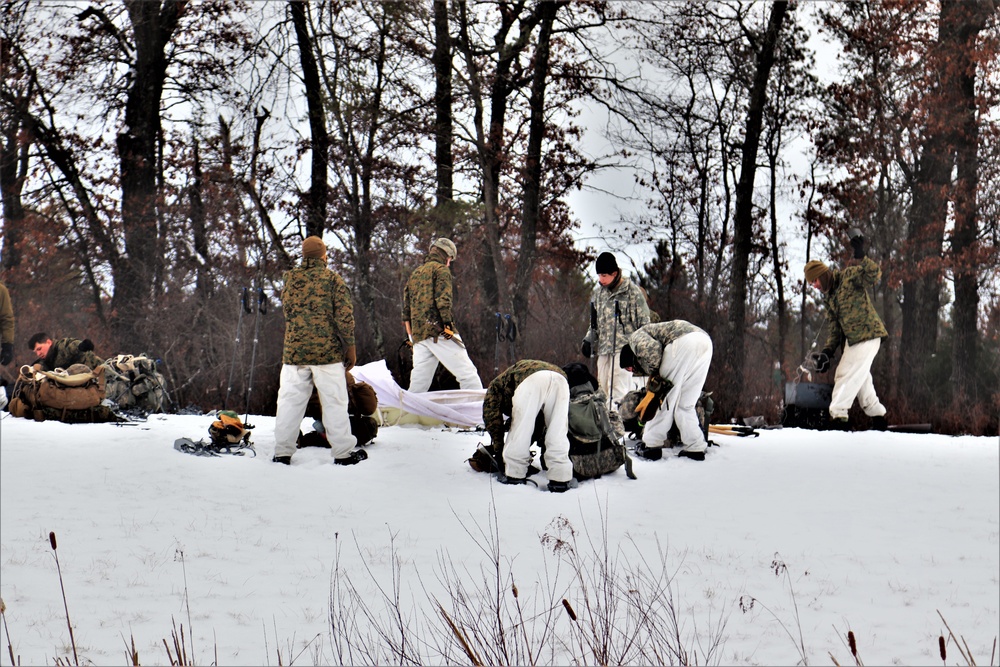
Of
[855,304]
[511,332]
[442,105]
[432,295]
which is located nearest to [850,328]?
[855,304]

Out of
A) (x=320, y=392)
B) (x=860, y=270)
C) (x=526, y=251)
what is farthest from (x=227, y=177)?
(x=860, y=270)

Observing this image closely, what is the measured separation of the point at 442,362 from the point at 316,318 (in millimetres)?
1643

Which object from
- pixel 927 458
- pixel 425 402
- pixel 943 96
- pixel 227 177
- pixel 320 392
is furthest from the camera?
pixel 227 177

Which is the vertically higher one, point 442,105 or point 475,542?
point 442,105

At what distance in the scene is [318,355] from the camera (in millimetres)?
5715

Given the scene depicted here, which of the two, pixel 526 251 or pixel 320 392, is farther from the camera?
pixel 526 251

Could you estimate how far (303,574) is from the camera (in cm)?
384

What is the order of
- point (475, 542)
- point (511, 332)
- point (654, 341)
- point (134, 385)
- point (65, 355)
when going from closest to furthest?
point (475, 542) → point (654, 341) → point (65, 355) → point (134, 385) → point (511, 332)

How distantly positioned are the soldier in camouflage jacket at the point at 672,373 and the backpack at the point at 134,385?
14.4ft

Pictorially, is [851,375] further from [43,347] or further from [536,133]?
[43,347]

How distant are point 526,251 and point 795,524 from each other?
647cm

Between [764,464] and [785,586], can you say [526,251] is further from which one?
[785,586]

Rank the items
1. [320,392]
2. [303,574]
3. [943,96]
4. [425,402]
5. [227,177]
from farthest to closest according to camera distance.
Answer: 1. [227,177]
2. [943,96]
3. [425,402]
4. [320,392]
5. [303,574]

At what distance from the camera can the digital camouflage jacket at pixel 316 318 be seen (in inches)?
225
